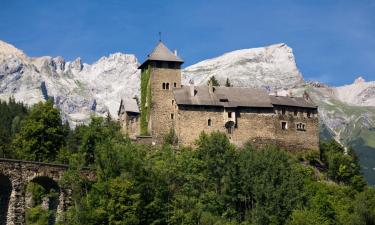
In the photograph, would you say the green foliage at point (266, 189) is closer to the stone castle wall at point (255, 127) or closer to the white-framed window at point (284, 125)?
the stone castle wall at point (255, 127)

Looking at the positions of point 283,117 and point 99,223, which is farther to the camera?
point 283,117

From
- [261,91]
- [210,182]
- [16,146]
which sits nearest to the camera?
[210,182]

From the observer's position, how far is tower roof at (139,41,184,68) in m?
101

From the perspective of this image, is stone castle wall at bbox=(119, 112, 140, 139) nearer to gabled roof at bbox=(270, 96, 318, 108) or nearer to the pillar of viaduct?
gabled roof at bbox=(270, 96, 318, 108)

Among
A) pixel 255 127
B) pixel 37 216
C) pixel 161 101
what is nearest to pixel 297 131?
pixel 255 127

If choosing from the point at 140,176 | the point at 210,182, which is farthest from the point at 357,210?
the point at 140,176

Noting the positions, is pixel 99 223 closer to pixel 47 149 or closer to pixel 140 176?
pixel 140 176

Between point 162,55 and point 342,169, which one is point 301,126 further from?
point 162,55

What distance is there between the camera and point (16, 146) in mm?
87562

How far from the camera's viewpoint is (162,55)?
334 ft

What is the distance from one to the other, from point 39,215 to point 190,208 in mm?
15149

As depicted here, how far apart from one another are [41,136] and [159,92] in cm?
2149

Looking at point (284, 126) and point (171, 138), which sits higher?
point (284, 126)

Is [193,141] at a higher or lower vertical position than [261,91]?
lower
